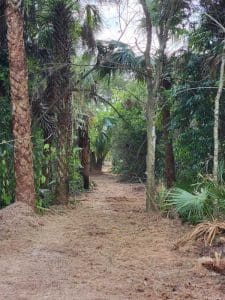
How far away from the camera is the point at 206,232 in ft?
22.8

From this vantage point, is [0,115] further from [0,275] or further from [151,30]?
[0,275]

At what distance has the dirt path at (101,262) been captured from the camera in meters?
4.79

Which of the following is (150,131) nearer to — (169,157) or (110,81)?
(110,81)

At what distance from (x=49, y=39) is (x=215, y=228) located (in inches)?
269

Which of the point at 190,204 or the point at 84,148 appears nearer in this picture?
the point at 190,204

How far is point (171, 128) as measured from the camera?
11.6 metres

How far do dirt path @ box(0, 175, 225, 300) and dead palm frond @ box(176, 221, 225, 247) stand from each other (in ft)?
1.04

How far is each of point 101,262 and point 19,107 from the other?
4.32 metres

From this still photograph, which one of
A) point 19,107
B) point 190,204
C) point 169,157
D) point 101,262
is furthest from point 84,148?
point 101,262

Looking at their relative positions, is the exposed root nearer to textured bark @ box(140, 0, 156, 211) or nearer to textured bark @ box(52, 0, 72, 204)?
textured bark @ box(140, 0, 156, 211)

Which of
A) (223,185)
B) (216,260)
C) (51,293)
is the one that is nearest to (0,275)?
(51,293)

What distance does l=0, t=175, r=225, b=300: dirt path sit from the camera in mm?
4789

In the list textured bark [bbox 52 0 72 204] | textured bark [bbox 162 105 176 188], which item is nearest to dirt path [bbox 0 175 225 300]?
textured bark [bbox 52 0 72 204]

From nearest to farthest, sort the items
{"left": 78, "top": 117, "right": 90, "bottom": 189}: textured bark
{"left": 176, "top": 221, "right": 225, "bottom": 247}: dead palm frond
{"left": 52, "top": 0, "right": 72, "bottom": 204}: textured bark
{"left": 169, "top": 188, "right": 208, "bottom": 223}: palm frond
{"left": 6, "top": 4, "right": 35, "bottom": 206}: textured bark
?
1. {"left": 176, "top": 221, "right": 225, "bottom": 247}: dead palm frond
2. {"left": 169, "top": 188, "right": 208, "bottom": 223}: palm frond
3. {"left": 6, "top": 4, "right": 35, "bottom": 206}: textured bark
4. {"left": 52, "top": 0, "right": 72, "bottom": 204}: textured bark
5. {"left": 78, "top": 117, "right": 90, "bottom": 189}: textured bark
